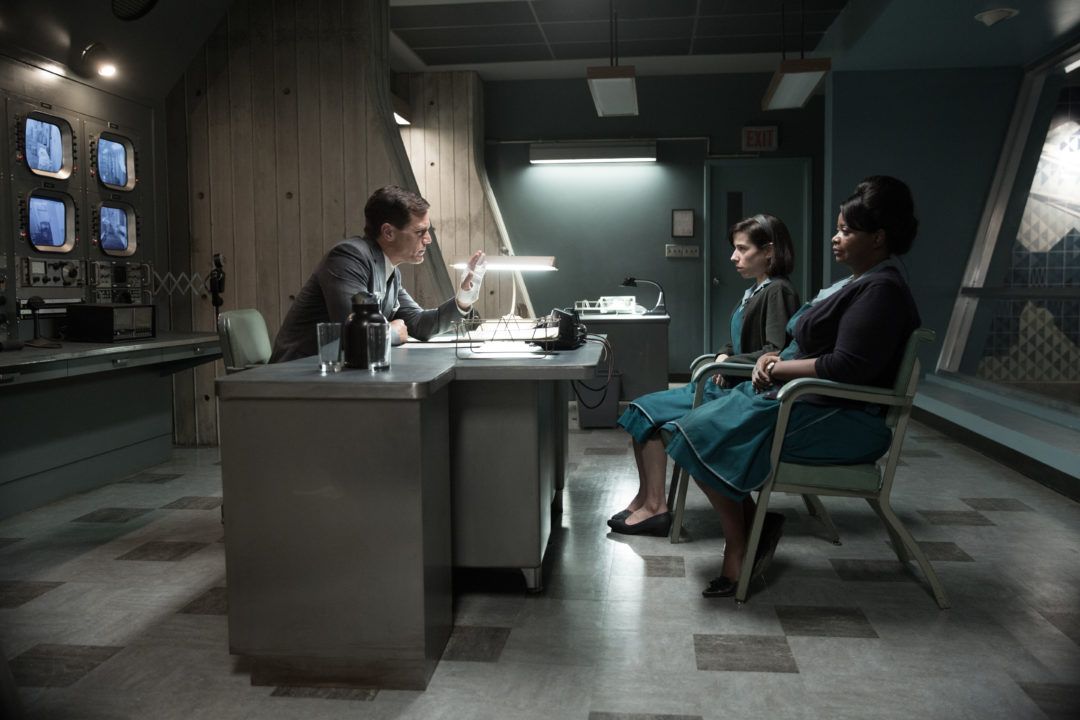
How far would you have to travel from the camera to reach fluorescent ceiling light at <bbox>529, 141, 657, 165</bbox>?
345 inches

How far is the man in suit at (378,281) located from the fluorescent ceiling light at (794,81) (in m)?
3.36

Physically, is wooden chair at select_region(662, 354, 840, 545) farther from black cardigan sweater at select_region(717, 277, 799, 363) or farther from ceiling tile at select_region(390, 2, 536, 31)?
ceiling tile at select_region(390, 2, 536, 31)

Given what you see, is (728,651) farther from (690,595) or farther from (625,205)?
(625,205)

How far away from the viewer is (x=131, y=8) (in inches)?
184

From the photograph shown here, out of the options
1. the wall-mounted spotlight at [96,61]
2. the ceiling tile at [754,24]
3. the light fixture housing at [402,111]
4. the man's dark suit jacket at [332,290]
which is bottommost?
the man's dark suit jacket at [332,290]

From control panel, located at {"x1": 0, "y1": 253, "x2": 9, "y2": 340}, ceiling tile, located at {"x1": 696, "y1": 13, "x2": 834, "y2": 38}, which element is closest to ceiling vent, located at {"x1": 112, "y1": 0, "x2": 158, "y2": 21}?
control panel, located at {"x1": 0, "y1": 253, "x2": 9, "y2": 340}

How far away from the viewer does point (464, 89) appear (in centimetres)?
879

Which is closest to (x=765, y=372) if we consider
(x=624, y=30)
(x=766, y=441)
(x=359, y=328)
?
(x=766, y=441)

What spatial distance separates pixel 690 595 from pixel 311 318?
1747 millimetres

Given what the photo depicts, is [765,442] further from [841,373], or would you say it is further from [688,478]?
[688,478]

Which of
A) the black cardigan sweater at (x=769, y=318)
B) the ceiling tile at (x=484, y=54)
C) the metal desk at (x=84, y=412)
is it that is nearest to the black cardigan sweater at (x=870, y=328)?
the black cardigan sweater at (x=769, y=318)

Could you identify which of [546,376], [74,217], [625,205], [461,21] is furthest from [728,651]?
[625,205]

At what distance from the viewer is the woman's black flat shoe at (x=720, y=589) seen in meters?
2.87

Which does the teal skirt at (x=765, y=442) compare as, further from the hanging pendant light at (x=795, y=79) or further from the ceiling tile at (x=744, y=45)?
the ceiling tile at (x=744, y=45)
